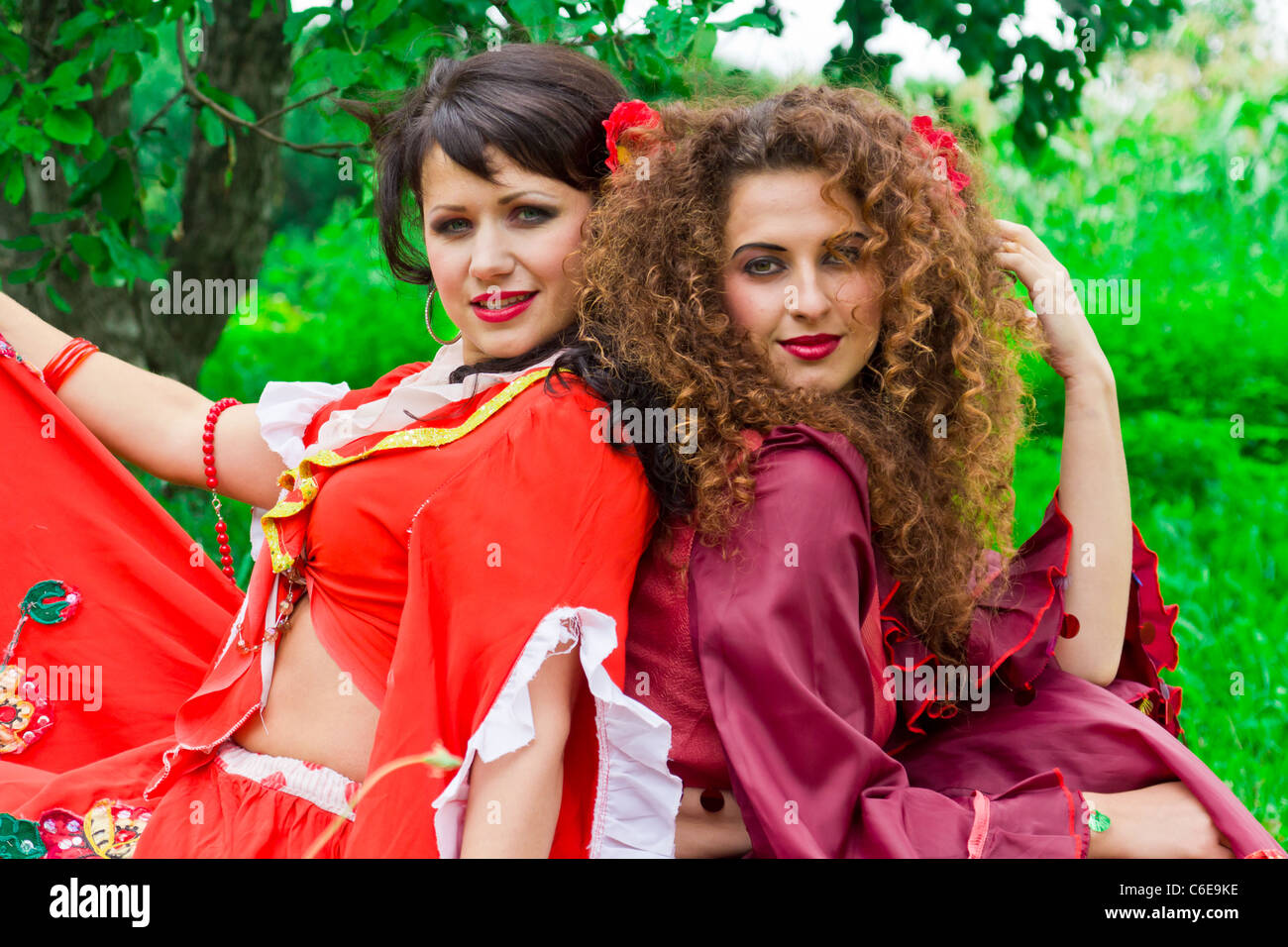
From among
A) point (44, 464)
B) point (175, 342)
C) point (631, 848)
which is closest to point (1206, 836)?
point (631, 848)

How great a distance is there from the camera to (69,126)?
294 cm

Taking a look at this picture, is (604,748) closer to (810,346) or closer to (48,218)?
(810,346)

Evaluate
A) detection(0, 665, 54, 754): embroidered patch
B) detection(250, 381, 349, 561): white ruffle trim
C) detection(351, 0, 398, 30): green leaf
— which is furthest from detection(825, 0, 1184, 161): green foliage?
detection(0, 665, 54, 754): embroidered patch

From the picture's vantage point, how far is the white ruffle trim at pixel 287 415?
2178mm

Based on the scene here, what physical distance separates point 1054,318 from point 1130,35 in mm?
2665

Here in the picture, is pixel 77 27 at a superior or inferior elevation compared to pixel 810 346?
superior

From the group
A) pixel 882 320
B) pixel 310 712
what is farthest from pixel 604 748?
pixel 882 320

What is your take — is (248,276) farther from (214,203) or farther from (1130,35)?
(1130,35)

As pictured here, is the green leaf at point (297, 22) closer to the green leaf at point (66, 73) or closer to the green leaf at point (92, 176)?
the green leaf at point (66, 73)

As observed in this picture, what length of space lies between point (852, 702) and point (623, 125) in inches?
36.5

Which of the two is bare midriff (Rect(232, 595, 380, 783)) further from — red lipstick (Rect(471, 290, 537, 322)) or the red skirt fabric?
red lipstick (Rect(471, 290, 537, 322))

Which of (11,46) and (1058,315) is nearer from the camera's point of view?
(1058,315)

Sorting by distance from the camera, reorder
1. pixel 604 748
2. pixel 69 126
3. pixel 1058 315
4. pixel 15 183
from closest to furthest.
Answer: pixel 604 748, pixel 1058 315, pixel 69 126, pixel 15 183

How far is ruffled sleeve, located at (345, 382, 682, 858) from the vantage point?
1.68 meters
